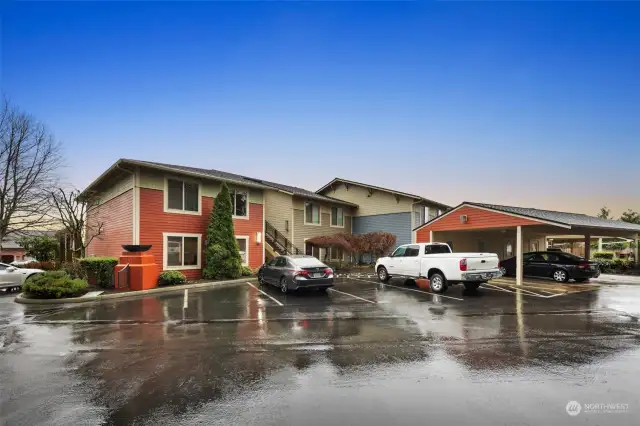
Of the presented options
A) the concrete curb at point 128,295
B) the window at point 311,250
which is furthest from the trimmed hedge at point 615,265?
the concrete curb at point 128,295

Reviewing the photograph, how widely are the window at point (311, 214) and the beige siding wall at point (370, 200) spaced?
4.32 metres

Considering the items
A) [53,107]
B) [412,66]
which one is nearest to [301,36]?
[412,66]

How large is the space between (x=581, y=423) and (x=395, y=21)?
47.5 feet

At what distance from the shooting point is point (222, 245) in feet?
60.7

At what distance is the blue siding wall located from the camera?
2659 cm

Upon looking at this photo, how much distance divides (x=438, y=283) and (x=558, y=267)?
323 inches

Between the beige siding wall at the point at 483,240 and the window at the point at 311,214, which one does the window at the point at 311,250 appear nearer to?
the window at the point at 311,214

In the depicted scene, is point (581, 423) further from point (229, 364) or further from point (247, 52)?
point (247, 52)

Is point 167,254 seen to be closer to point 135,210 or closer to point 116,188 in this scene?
point 135,210

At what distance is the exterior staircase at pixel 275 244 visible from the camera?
76.3 feet

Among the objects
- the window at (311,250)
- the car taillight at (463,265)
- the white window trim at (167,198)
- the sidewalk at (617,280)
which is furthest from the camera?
the window at (311,250)

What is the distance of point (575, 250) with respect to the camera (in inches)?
1452

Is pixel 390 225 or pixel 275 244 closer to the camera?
pixel 275 244

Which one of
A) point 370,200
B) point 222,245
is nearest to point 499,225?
point 370,200
